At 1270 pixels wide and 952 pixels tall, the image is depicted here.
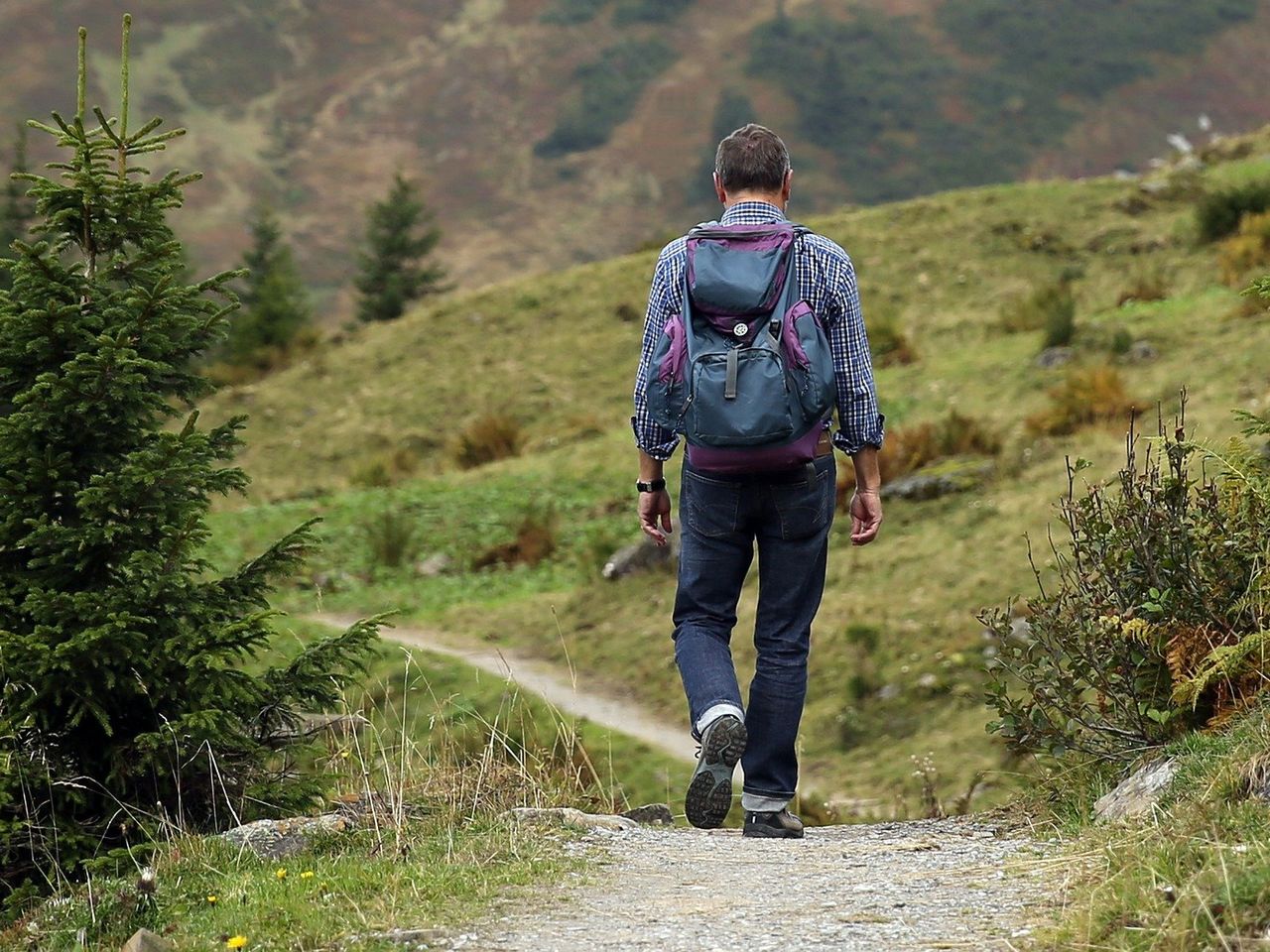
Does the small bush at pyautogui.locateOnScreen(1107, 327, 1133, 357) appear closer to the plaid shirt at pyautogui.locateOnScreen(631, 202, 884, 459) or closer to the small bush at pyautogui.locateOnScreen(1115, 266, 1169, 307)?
the small bush at pyautogui.locateOnScreen(1115, 266, 1169, 307)

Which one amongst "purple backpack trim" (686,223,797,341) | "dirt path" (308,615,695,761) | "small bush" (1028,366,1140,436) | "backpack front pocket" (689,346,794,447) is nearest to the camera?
"backpack front pocket" (689,346,794,447)

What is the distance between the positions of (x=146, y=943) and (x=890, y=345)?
54.8 feet

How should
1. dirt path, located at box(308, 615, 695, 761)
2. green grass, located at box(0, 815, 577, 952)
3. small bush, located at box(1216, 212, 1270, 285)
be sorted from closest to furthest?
green grass, located at box(0, 815, 577, 952) < dirt path, located at box(308, 615, 695, 761) < small bush, located at box(1216, 212, 1270, 285)

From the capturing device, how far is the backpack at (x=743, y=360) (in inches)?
172

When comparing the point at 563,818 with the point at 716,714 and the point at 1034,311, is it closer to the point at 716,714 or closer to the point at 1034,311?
the point at 716,714

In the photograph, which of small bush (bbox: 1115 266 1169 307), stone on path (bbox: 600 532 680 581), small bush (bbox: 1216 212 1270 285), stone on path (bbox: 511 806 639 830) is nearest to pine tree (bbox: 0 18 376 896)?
stone on path (bbox: 511 806 639 830)

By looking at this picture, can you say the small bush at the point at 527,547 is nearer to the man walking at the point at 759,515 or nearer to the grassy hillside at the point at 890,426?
the grassy hillside at the point at 890,426

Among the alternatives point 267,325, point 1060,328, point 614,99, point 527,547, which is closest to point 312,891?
point 527,547

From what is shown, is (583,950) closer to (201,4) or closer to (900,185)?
(900,185)

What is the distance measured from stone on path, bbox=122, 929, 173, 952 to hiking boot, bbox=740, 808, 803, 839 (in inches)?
78.0

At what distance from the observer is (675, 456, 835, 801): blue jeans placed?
4.68m

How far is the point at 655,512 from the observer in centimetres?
496

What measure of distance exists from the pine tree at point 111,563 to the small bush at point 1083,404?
899 centimetres

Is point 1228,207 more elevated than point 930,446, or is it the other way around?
point 1228,207
